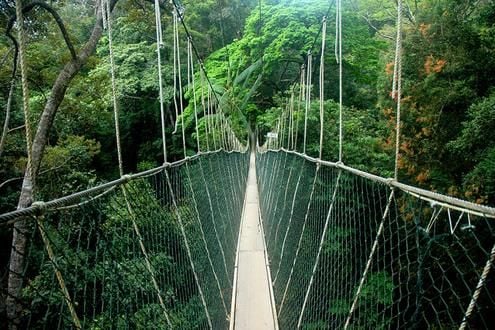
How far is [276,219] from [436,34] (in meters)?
2.90

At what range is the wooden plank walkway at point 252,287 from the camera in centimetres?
219

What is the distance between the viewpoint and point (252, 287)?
2.61 metres

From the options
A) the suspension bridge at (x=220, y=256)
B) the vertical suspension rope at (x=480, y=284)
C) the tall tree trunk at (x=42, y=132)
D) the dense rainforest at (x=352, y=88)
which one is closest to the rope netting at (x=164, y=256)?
the suspension bridge at (x=220, y=256)

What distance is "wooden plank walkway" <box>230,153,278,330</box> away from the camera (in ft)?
7.20

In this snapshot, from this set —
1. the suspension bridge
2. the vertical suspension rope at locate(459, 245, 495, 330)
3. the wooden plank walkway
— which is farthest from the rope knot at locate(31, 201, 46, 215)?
the wooden plank walkway

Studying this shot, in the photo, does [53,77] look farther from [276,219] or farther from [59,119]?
[276,219]

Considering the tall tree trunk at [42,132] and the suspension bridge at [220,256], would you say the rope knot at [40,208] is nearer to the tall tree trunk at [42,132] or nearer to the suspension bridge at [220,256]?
the suspension bridge at [220,256]

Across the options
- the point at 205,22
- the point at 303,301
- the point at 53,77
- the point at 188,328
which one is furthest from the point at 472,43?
the point at 205,22

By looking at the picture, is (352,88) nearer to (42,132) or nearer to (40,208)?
(42,132)

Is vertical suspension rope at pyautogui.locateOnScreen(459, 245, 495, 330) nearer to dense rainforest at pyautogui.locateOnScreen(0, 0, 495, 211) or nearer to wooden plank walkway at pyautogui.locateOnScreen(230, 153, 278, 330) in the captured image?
wooden plank walkway at pyautogui.locateOnScreen(230, 153, 278, 330)

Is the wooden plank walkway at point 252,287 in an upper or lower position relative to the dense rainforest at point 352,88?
lower

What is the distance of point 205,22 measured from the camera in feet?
39.3

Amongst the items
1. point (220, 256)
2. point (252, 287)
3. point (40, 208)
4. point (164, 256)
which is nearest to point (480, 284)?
point (40, 208)

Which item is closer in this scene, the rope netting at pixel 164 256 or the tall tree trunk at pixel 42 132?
the rope netting at pixel 164 256
